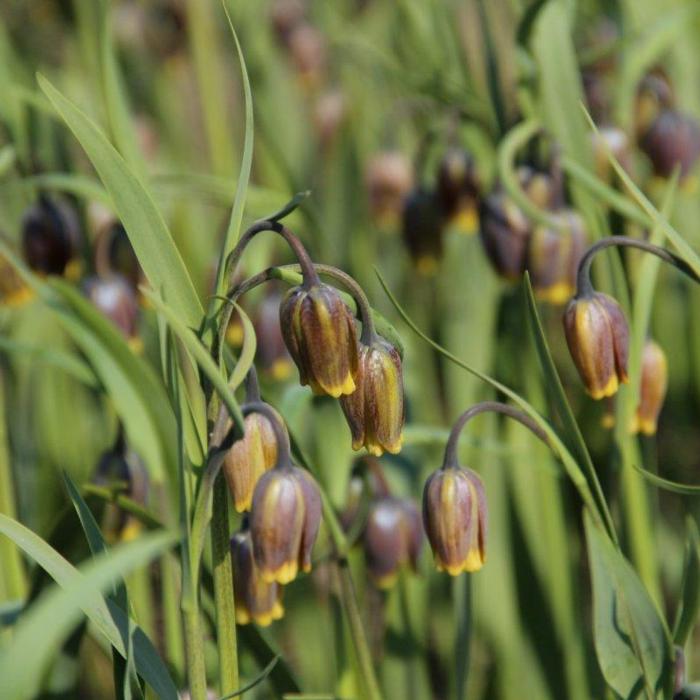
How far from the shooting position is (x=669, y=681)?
5.15ft

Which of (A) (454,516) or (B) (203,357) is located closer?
(B) (203,357)

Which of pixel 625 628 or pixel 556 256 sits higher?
pixel 556 256

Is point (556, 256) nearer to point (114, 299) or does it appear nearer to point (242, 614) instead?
point (114, 299)

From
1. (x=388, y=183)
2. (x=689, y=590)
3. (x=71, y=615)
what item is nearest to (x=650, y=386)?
(x=689, y=590)

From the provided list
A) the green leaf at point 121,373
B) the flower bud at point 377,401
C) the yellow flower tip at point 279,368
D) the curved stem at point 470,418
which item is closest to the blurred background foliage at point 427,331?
the yellow flower tip at point 279,368

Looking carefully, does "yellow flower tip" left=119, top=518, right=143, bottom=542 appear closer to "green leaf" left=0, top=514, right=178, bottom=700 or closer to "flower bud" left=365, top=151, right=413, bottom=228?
"green leaf" left=0, top=514, right=178, bottom=700

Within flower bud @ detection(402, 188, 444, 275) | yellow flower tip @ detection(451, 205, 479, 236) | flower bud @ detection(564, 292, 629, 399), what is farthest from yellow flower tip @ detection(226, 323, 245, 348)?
flower bud @ detection(564, 292, 629, 399)

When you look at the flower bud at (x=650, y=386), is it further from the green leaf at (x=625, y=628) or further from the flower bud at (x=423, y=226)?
the flower bud at (x=423, y=226)

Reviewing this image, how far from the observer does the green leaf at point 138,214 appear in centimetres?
140

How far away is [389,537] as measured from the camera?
6.82 feet

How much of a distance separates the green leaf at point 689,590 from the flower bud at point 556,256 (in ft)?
2.78

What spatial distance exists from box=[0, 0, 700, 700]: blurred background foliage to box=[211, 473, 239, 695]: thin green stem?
11.7 inches

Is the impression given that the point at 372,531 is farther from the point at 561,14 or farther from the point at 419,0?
the point at 419,0

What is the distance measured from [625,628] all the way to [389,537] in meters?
0.56
